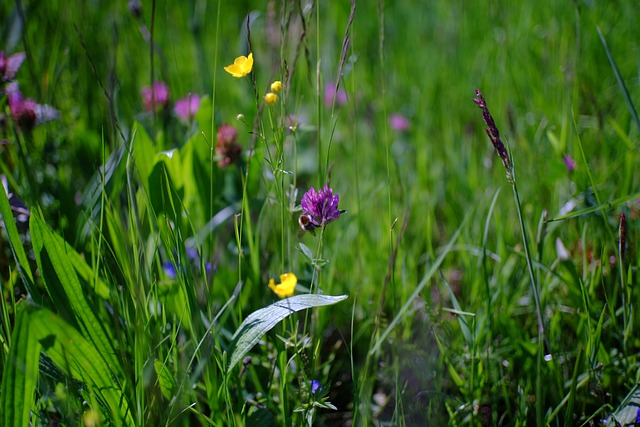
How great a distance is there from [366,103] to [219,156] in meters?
1.03

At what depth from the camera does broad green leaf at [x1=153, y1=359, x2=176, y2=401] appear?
946 mm

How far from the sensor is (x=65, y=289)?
99 cm

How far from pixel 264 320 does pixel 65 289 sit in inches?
14.0

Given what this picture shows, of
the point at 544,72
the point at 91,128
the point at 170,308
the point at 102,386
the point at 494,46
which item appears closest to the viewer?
the point at 102,386

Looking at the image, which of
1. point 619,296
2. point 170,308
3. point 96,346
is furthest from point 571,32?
point 96,346

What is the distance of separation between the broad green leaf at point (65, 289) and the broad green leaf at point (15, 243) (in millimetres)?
25

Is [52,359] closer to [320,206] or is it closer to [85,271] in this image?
[85,271]

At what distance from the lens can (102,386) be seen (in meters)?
0.96

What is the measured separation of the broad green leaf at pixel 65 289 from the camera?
3.26 ft

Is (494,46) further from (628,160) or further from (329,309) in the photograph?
(329,309)

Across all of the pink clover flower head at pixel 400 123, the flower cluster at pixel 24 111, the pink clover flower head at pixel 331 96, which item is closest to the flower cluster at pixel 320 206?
the flower cluster at pixel 24 111

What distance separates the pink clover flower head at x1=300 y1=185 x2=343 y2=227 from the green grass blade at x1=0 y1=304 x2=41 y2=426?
45 centimetres

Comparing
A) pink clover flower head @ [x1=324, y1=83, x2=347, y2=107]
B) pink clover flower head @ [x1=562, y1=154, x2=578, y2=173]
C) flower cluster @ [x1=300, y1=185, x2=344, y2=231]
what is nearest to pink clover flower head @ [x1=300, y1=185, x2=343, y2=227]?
flower cluster @ [x1=300, y1=185, x2=344, y2=231]

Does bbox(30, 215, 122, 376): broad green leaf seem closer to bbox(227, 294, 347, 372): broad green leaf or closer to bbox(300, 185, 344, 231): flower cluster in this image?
bbox(227, 294, 347, 372): broad green leaf
